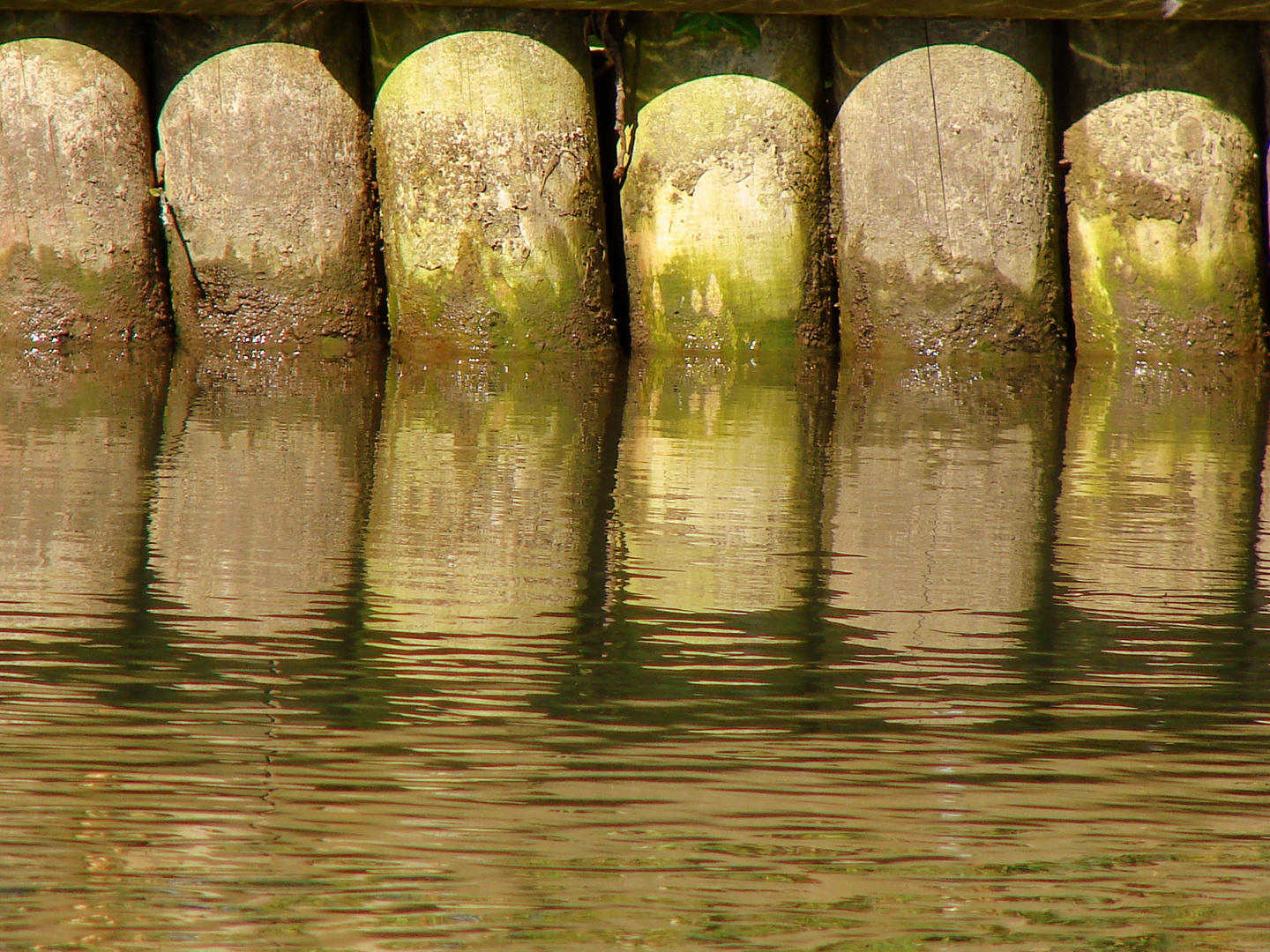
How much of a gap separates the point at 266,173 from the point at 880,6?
2565 mm

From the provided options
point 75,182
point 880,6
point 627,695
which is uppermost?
point 880,6

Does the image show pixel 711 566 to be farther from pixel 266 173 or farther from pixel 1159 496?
pixel 266 173

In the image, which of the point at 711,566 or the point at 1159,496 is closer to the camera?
the point at 711,566

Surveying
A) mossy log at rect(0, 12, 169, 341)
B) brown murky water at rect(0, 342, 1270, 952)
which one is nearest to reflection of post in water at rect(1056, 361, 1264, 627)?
brown murky water at rect(0, 342, 1270, 952)

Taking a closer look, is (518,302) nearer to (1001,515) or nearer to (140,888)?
(1001,515)

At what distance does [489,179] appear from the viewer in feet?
19.8

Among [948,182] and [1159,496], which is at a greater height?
[948,182]

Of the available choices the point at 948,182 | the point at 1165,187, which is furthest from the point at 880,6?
the point at 1165,187

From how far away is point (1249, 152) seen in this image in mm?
6098

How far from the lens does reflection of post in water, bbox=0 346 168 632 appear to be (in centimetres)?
267

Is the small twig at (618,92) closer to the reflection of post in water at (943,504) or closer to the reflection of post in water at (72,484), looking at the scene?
the reflection of post in water at (943,504)

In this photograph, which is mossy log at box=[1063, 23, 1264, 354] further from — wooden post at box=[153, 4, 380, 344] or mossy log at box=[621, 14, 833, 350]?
wooden post at box=[153, 4, 380, 344]

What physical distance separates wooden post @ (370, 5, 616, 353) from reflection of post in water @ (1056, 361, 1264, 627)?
218 centimetres

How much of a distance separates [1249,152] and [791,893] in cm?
542
